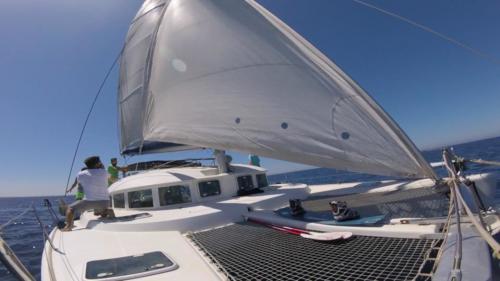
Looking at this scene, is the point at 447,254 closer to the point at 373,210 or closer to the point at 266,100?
the point at 373,210

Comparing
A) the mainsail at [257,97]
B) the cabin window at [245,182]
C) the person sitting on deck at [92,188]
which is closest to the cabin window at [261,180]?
the cabin window at [245,182]

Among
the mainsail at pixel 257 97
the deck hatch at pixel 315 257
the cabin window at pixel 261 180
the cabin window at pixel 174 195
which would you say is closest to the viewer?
the deck hatch at pixel 315 257

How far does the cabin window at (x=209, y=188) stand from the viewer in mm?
8461

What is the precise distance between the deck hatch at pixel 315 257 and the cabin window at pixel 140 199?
12.0 feet

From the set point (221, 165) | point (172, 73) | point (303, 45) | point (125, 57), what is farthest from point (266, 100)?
point (125, 57)

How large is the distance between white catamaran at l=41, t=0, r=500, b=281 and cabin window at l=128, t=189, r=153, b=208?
0.10 ft

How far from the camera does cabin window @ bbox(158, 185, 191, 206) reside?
318 inches

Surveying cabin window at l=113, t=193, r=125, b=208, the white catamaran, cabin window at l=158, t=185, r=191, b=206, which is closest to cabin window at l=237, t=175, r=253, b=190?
the white catamaran

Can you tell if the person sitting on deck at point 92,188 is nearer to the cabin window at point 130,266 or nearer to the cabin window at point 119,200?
the cabin window at point 119,200

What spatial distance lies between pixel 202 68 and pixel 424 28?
15.7ft

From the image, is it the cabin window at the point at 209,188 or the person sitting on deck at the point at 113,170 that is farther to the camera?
the person sitting on deck at the point at 113,170

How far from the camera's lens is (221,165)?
Result: 30.3ft

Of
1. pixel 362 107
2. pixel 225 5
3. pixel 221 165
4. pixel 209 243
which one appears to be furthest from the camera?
pixel 221 165

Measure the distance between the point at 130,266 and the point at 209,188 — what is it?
4.83m
